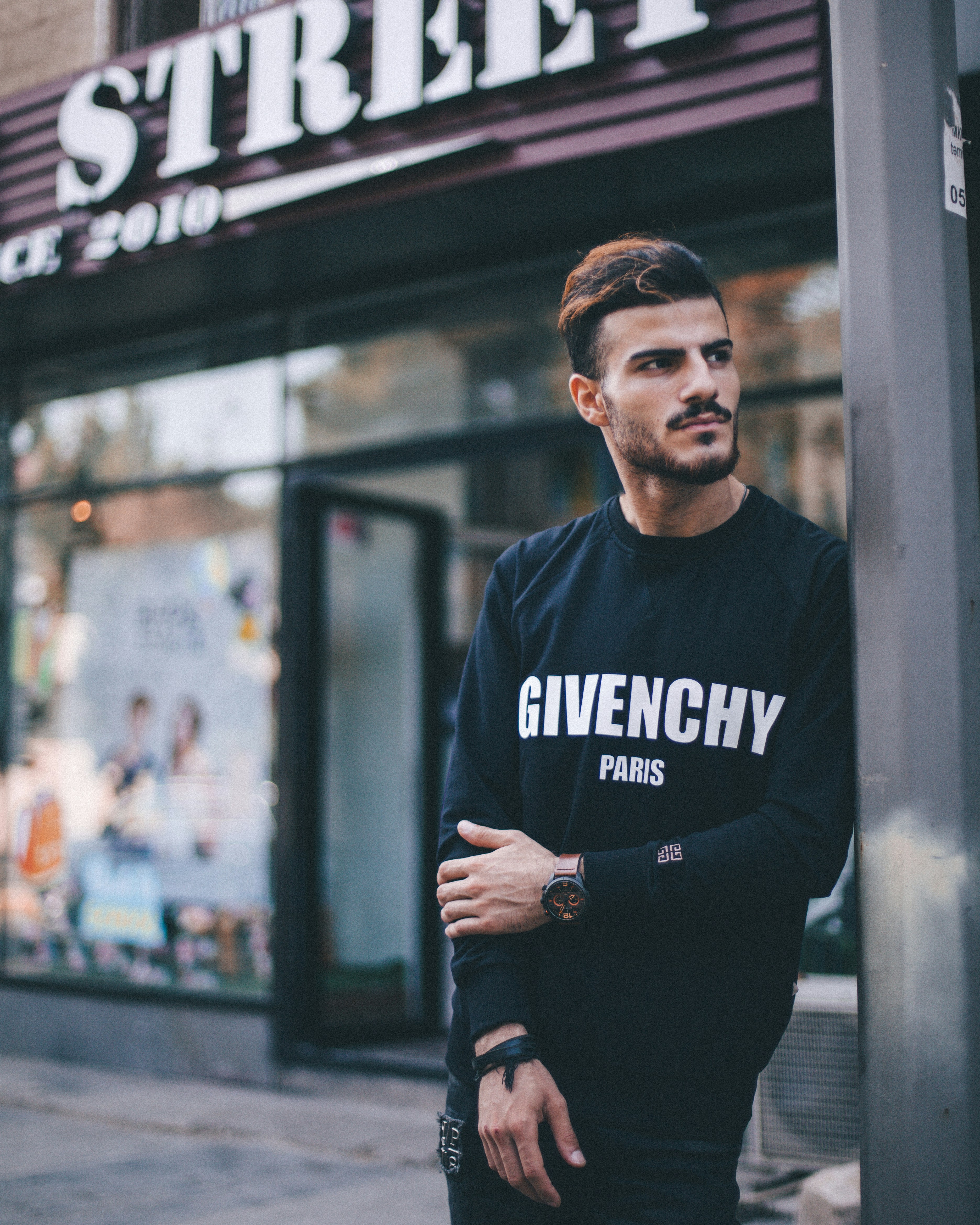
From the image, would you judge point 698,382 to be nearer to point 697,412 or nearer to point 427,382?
point 697,412

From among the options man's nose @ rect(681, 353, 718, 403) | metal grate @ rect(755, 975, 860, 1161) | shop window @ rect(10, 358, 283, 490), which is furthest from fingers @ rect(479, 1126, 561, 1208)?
shop window @ rect(10, 358, 283, 490)

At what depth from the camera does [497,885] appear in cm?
178

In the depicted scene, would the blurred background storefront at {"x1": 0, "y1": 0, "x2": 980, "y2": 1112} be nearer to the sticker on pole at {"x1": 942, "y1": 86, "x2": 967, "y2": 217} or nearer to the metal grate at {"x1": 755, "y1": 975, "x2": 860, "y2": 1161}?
the metal grate at {"x1": 755, "y1": 975, "x2": 860, "y2": 1161}

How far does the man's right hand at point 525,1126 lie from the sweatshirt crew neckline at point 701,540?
2.43ft

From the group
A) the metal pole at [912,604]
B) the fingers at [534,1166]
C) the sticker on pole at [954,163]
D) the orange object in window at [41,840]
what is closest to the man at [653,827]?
the fingers at [534,1166]

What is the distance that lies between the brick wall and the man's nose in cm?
611

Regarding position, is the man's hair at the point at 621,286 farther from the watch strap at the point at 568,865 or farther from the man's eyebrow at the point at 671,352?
the watch strap at the point at 568,865

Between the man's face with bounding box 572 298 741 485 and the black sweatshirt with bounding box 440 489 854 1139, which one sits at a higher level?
the man's face with bounding box 572 298 741 485

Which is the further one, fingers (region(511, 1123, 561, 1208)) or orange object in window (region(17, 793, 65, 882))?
orange object in window (region(17, 793, 65, 882))

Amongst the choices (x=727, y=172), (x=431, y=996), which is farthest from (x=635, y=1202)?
(x=431, y=996)

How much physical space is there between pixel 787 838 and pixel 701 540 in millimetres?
483

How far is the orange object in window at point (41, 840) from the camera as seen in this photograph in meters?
7.55

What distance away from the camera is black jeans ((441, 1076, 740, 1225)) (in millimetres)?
1683

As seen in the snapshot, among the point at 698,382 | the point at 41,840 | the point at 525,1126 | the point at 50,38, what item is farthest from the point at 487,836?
the point at 50,38
